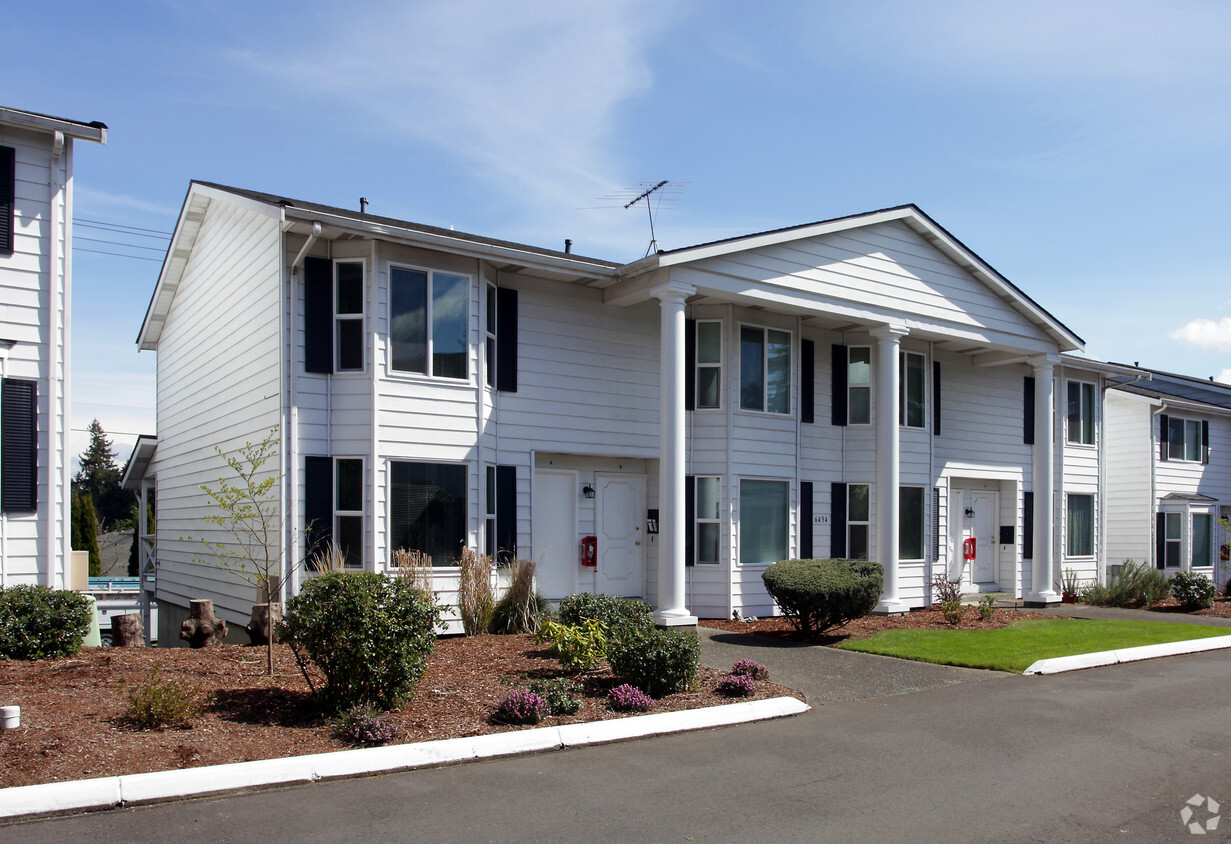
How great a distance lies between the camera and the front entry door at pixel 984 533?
64.0 feet

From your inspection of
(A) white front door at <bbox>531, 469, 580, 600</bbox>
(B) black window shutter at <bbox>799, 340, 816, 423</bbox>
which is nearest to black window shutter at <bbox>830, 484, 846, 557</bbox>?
(B) black window shutter at <bbox>799, 340, 816, 423</bbox>

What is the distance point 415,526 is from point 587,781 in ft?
21.5

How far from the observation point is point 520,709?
7684 mm

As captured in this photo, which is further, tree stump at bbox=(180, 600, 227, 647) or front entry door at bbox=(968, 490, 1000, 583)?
front entry door at bbox=(968, 490, 1000, 583)

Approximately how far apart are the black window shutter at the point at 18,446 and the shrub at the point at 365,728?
5.64 meters

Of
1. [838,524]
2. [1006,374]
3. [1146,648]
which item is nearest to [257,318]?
[838,524]

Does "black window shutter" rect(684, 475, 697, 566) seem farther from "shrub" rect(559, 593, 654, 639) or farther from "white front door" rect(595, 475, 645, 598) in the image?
"shrub" rect(559, 593, 654, 639)

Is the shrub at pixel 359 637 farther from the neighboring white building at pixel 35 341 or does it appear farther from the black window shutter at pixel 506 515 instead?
the black window shutter at pixel 506 515

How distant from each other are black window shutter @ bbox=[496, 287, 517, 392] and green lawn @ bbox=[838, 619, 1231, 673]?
5.96 metres

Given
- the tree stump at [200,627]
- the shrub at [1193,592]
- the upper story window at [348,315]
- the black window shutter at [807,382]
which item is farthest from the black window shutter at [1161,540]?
the tree stump at [200,627]

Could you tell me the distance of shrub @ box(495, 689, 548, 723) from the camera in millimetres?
7676

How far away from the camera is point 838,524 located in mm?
16781

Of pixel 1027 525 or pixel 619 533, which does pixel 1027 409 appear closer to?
pixel 1027 525

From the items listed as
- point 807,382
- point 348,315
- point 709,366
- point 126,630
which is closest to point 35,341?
point 126,630
